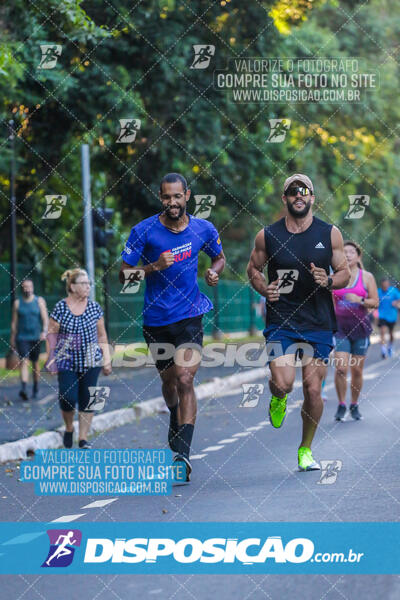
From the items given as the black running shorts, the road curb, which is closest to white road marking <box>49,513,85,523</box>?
the black running shorts

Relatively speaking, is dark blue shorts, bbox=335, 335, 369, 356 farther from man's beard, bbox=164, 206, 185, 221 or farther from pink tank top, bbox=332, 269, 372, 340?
man's beard, bbox=164, 206, 185, 221

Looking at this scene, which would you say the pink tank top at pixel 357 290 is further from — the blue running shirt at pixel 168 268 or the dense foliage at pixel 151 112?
the dense foliage at pixel 151 112

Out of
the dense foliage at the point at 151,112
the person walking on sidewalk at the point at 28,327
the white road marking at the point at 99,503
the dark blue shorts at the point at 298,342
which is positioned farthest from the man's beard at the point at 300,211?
the person walking on sidewalk at the point at 28,327

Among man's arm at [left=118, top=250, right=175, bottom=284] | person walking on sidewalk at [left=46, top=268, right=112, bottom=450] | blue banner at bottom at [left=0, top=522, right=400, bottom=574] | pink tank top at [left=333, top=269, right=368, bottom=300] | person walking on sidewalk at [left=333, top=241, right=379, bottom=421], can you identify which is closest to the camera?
blue banner at bottom at [left=0, top=522, right=400, bottom=574]

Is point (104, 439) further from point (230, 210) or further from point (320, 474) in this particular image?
point (230, 210)

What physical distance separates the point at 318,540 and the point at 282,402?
2599mm

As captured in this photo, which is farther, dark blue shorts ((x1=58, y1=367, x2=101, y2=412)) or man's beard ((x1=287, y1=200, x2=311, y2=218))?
dark blue shorts ((x1=58, y1=367, x2=101, y2=412))

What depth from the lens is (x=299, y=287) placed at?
905cm

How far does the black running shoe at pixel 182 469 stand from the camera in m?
9.20

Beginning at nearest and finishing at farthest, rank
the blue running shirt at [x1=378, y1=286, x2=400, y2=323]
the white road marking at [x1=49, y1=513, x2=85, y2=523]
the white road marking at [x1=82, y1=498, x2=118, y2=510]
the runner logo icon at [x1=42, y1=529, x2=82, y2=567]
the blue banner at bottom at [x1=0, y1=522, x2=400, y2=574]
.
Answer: the blue banner at bottom at [x1=0, y1=522, x2=400, y2=574], the runner logo icon at [x1=42, y1=529, x2=82, y2=567], the white road marking at [x1=49, y1=513, x2=85, y2=523], the white road marking at [x1=82, y1=498, x2=118, y2=510], the blue running shirt at [x1=378, y1=286, x2=400, y2=323]

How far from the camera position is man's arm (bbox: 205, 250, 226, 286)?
30.0 feet

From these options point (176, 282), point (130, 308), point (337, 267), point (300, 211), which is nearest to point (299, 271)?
point (337, 267)

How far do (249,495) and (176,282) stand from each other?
162cm

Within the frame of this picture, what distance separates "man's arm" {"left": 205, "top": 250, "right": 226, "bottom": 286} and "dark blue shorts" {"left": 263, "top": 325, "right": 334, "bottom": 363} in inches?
20.6
